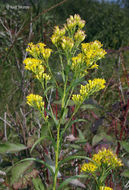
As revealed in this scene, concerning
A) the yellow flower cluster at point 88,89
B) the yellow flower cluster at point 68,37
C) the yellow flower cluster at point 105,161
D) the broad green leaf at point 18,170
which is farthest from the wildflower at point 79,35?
the broad green leaf at point 18,170

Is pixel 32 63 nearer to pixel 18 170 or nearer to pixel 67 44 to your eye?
pixel 67 44

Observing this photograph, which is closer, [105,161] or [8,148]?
[105,161]

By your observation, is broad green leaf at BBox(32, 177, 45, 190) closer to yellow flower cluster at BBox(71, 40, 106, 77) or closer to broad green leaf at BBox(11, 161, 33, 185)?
broad green leaf at BBox(11, 161, 33, 185)

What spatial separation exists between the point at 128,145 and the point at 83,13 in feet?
5.09

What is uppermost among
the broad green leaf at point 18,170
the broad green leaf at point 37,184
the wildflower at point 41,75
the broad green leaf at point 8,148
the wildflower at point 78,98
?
the wildflower at point 41,75

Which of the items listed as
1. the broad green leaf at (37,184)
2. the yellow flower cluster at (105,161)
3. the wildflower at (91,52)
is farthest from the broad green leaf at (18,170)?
the wildflower at (91,52)

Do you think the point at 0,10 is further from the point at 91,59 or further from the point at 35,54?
the point at 91,59

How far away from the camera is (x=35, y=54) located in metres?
0.88

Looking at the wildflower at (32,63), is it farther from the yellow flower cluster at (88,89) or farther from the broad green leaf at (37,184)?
the broad green leaf at (37,184)

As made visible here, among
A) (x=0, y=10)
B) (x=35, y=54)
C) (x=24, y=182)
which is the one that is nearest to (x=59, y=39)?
(x=35, y=54)

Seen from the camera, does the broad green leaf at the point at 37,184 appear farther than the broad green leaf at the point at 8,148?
No

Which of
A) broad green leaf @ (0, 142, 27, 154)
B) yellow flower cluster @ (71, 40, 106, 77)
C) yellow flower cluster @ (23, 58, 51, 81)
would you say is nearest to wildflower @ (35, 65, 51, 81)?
yellow flower cluster @ (23, 58, 51, 81)

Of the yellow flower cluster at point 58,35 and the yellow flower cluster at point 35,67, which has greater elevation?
the yellow flower cluster at point 58,35

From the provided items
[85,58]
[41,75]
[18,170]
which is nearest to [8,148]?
[18,170]
